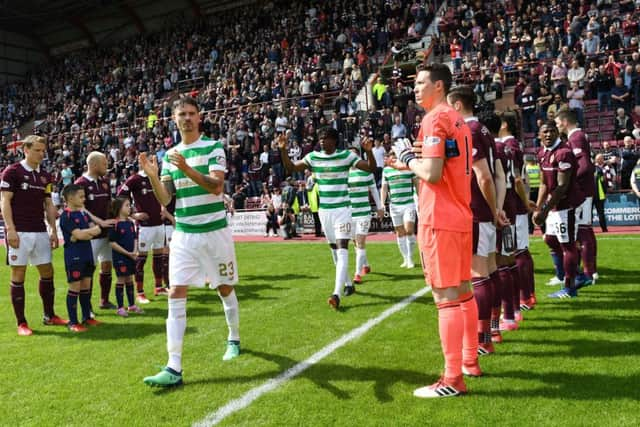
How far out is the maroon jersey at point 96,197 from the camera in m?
7.81

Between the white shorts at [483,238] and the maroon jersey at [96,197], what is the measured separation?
5405 mm

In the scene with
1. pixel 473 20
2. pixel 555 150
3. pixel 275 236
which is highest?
pixel 473 20

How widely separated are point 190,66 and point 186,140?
102 feet

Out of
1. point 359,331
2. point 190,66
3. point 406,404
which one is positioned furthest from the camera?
point 190,66

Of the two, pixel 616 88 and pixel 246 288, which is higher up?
pixel 616 88

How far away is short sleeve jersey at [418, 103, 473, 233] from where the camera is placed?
3838mm

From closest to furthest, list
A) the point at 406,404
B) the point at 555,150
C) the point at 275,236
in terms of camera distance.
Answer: the point at 406,404 → the point at 555,150 → the point at 275,236

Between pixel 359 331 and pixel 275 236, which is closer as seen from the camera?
pixel 359 331

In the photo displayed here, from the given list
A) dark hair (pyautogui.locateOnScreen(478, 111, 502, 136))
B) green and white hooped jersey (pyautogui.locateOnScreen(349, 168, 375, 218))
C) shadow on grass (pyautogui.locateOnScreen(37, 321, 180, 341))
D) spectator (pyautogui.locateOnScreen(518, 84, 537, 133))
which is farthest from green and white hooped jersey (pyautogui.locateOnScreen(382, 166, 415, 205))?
spectator (pyautogui.locateOnScreen(518, 84, 537, 133))

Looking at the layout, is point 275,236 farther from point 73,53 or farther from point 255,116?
point 73,53

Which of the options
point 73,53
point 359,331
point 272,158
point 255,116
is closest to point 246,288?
point 359,331

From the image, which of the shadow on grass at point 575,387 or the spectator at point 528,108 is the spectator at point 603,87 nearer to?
the spectator at point 528,108

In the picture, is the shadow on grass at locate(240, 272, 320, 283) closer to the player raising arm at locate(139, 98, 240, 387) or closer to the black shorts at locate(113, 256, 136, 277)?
the black shorts at locate(113, 256, 136, 277)

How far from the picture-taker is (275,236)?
1967 cm
